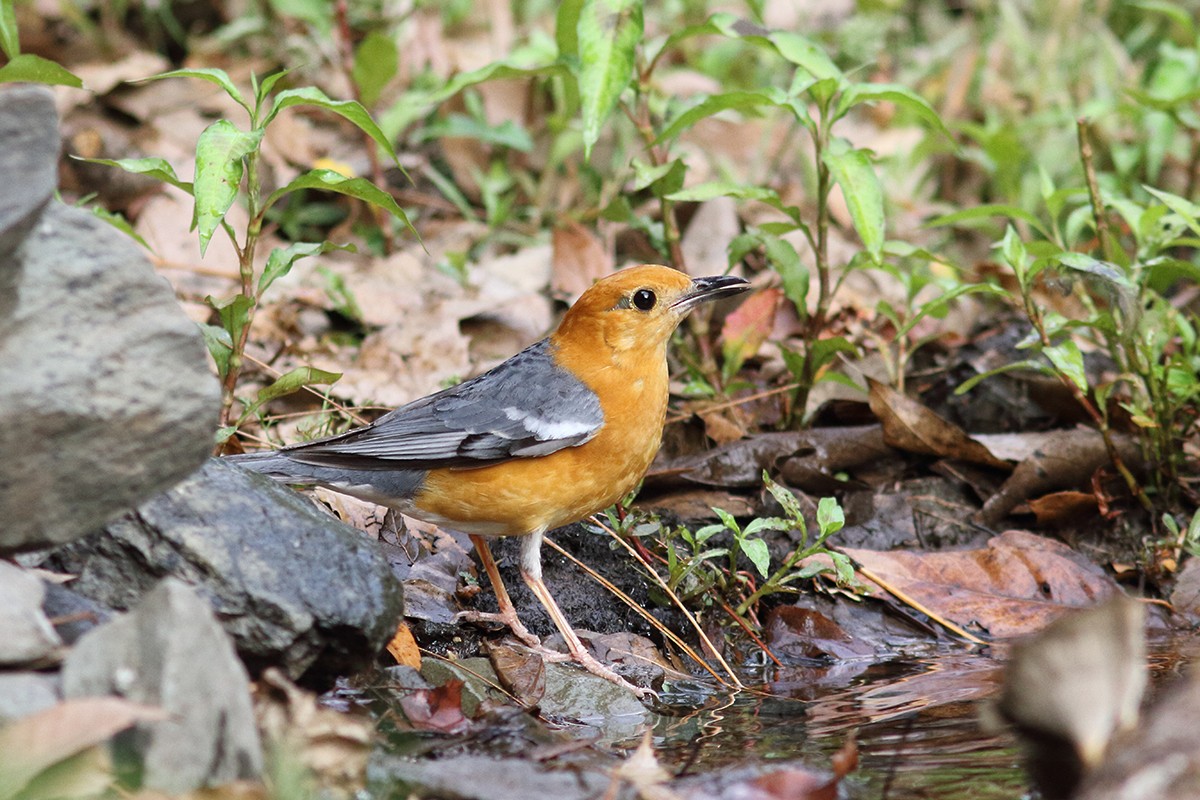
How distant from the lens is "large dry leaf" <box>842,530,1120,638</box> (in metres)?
5.96

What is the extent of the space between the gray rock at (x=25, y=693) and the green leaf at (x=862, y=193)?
3843 millimetres

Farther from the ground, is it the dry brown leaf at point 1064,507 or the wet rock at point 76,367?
the wet rock at point 76,367

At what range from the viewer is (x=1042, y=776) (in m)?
2.99

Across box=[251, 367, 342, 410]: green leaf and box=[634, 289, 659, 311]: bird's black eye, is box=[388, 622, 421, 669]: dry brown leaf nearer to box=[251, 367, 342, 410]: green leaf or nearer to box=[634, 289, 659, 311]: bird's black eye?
box=[251, 367, 342, 410]: green leaf

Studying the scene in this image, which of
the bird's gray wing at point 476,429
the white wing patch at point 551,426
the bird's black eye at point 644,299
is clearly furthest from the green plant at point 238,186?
the bird's black eye at point 644,299

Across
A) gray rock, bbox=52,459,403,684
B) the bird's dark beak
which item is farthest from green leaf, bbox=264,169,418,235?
the bird's dark beak

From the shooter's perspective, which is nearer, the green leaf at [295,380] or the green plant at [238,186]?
the green plant at [238,186]

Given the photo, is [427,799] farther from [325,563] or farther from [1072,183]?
[1072,183]

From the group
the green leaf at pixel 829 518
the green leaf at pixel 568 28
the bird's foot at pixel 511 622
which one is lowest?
the bird's foot at pixel 511 622

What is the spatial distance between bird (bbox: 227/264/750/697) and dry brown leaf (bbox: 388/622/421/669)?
54cm

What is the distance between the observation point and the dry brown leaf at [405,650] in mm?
4723

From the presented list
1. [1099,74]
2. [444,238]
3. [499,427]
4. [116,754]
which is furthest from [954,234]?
[116,754]

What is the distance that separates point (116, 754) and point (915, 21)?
1093cm

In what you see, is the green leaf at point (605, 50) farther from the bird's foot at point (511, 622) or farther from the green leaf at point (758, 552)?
the bird's foot at point (511, 622)
